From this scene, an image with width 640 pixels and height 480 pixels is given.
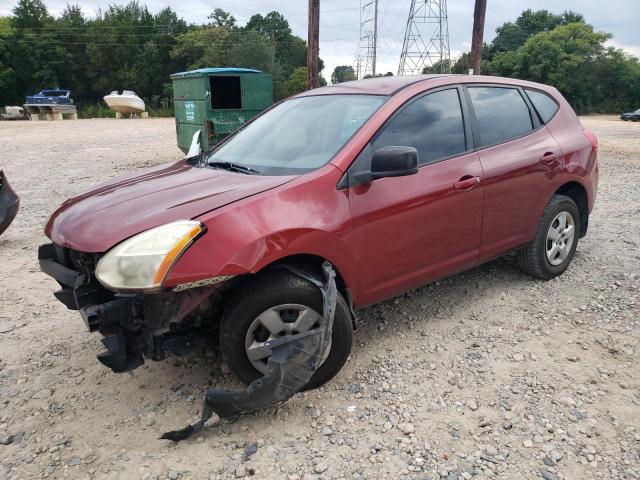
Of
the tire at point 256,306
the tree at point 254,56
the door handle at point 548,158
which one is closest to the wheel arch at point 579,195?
the door handle at point 548,158

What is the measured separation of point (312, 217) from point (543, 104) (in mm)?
2725

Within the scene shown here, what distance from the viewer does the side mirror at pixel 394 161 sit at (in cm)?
289

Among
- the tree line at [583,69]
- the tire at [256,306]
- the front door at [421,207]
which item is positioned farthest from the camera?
the tree line at [583,69]

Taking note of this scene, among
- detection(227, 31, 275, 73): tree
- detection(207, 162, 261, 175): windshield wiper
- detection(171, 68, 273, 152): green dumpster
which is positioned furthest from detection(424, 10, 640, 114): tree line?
detection(207, 162, 261, 175): windshield wiper

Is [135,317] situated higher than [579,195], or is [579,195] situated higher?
[579,195]

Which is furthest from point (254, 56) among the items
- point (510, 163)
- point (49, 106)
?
point (510, 163)

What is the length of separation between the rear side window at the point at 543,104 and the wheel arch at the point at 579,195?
589mm

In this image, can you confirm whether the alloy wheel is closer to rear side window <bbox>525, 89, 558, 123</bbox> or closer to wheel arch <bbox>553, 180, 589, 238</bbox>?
wheel arch <bbox>553, 180, 589, 238</bbox>

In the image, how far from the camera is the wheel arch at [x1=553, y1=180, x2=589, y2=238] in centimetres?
442

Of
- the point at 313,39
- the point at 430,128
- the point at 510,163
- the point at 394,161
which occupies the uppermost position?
the point at 313,39

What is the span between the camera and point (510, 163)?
12.6 feet

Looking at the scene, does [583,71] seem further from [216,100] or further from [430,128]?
[430,128]

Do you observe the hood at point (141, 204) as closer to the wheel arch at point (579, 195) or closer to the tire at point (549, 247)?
the tire at point (549, 247)

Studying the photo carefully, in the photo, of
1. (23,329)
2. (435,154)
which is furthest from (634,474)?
(23,329)
